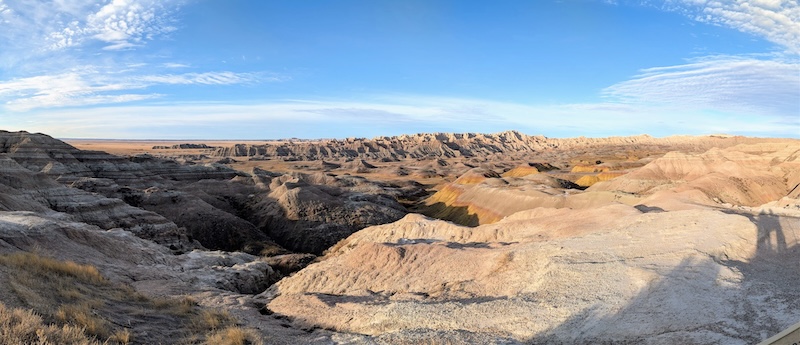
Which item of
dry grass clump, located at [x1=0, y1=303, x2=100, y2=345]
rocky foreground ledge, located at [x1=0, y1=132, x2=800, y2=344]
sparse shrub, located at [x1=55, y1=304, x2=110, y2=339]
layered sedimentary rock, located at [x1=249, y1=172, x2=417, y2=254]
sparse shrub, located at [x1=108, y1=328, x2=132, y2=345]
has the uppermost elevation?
dry grass clump, located at [x1=0, y1=303, x2=100, y2=345]

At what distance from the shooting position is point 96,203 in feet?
109

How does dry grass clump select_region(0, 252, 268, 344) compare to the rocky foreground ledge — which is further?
the rocky foreground ledge

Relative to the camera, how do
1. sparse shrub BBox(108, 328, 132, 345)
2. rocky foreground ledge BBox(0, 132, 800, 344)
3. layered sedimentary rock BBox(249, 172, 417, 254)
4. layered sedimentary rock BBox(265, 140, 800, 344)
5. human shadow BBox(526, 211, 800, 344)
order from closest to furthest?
sparse shrub BBox(108, 328, 132, 345)
human shadow BBox(526, 211, 800, 344)
rocky foreground ledge BBox(0, 132, 800, 344)
layered sedimentary rock BBox(265, 140, 800, 344)
layered sedimentary rock BBox(249, 172, 417, 254)

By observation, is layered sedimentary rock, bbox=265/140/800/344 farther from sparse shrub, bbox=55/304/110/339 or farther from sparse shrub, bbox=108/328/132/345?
sparse shrub, bbox=55/304/110/339

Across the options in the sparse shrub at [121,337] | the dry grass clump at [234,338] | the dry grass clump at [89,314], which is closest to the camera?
the dry grass clump at [89,314]

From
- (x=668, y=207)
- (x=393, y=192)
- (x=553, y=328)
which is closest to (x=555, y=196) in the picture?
(x=668, y=207)

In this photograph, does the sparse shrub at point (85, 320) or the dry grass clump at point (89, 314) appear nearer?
the dry grass clump at point (89, 314)

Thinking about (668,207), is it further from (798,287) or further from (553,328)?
(553,328)

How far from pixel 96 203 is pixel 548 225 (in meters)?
31.4

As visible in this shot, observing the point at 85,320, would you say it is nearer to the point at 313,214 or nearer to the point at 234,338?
the point at 234,338

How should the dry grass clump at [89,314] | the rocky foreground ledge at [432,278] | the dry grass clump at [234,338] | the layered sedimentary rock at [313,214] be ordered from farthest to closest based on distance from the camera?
the layered sedimentary rock at [313,214]
the rocky foreground ledge at [432,278]
the dry grass clump at [234,338]
the dry grass clump at [89,314]

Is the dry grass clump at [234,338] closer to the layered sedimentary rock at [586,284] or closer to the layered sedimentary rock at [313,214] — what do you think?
the layered sedimentary rock at [586,284]

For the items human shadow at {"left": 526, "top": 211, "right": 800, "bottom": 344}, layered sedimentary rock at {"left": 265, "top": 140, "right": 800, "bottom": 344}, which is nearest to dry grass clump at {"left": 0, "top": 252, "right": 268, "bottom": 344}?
layered sedimentary rock at {"left": 265, "top": 140, "right": 800, "bottom": 344}

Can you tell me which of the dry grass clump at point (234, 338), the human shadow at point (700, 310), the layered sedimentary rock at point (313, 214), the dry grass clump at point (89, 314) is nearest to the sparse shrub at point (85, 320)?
the dry grass clump at point (89, 314)
